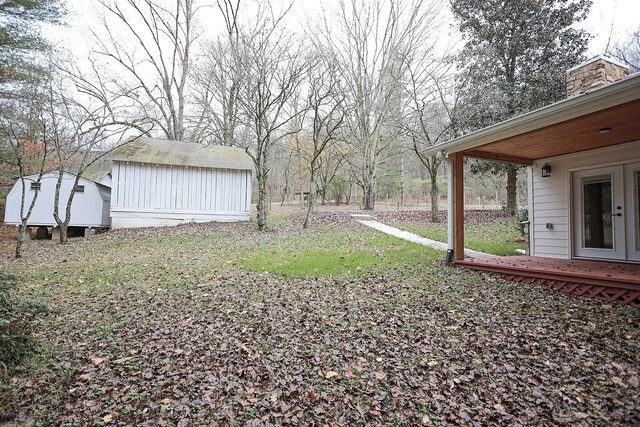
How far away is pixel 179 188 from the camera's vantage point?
540 inches

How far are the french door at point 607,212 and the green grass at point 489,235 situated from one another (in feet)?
6.34

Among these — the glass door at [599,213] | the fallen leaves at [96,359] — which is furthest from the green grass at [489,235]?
the fallen leaves at [96,359]

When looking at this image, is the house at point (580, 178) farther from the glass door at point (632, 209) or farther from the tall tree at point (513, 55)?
the tall tree at point (513, 55)

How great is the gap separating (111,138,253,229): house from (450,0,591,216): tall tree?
32.6 feet

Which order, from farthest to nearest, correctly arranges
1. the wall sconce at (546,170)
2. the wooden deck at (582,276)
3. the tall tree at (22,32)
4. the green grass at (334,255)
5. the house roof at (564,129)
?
the tall tree at (22,32) → the wall sconce at (546,170) → the green grass at (334,255) → the wooden deck at (582,276) → the house roof at (564,129)

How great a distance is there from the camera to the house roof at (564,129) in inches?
148

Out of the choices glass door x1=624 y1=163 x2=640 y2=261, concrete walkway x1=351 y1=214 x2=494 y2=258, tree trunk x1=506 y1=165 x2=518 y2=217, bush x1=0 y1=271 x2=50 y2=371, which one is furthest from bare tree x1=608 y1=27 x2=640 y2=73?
bush x1=0 y1=271 x2=50 y2=371

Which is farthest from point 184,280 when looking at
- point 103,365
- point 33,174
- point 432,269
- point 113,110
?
point 33,174

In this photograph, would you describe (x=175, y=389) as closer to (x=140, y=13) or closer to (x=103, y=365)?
(x=103, y=365)

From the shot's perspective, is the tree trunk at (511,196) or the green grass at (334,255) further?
the tree trunk at (511,196)

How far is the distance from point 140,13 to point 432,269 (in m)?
21.5

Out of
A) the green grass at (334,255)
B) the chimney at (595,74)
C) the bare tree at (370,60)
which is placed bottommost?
the green grass at (334,255)

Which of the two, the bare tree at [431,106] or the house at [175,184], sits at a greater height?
the bare tree at [431,106]

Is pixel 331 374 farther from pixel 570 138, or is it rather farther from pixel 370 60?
pixel 370 60
